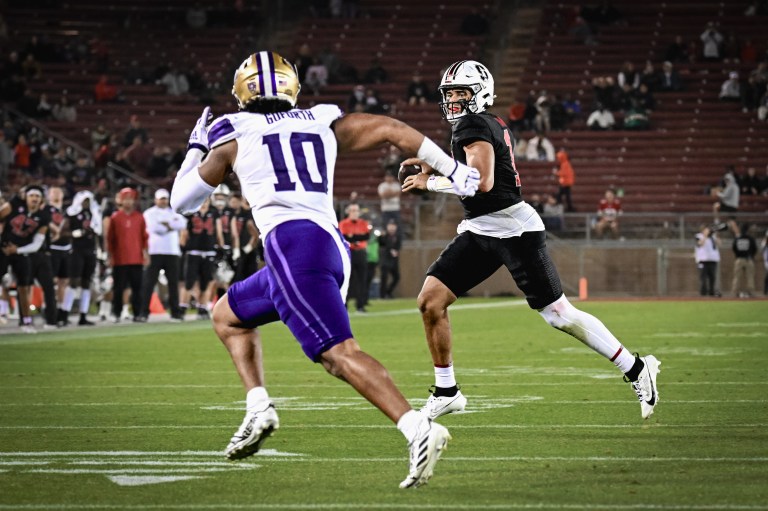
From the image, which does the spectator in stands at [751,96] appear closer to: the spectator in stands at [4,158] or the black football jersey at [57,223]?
the spectator in stands at [4,158]

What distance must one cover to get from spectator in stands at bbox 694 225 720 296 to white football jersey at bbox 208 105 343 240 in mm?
22611

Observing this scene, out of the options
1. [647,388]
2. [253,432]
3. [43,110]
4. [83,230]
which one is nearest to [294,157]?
[253,432]

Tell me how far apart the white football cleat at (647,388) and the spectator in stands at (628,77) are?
2560cm

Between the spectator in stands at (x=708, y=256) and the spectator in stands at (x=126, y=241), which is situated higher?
the spectator in stands at (x=126, y=241)

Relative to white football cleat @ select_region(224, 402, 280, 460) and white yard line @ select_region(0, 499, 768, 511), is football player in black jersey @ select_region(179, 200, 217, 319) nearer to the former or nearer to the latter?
white football cleat @ select_region(224, 402, 280, 460)

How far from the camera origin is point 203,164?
6.07 meters

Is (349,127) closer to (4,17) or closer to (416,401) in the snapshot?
(416,401)

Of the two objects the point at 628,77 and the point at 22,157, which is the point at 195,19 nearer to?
the point at 22,157

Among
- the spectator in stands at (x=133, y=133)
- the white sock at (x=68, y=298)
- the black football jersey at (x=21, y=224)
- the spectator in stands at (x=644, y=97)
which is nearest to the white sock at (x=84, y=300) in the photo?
the white sock at (x=68, y=298)

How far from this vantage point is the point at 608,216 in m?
28.9

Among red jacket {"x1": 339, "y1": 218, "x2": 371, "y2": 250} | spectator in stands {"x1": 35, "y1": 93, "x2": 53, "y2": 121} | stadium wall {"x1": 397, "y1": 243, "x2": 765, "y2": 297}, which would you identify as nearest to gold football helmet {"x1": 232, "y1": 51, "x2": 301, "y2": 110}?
red jacket {"x1": 339, "y1": 218, "x2": 371, "y2": 250}

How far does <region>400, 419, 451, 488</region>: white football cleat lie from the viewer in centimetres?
555

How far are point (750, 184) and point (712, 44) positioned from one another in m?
5.43

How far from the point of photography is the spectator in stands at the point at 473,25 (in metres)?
36.3
